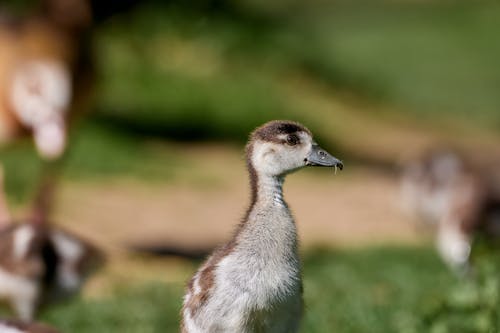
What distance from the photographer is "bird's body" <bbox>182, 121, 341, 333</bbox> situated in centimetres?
499

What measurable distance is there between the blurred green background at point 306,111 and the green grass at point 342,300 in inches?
0.8

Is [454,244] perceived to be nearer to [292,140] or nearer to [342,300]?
[342,300]

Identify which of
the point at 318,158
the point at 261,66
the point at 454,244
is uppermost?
the point at 318,158

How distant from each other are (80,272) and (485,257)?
2522 mm

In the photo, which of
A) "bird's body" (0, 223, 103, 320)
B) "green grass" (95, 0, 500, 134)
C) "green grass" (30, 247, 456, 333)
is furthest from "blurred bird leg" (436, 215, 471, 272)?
"green grass" (95, 0, 500, 134)

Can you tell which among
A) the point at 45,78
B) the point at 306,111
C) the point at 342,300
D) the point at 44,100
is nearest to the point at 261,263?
the point at 342,300

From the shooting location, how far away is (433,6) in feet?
97.3

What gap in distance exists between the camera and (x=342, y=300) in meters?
8.68

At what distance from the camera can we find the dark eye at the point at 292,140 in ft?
16.9

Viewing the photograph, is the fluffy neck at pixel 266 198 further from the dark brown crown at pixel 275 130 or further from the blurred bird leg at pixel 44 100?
the blurred bird leg at pixel 44 100

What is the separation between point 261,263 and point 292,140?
54 centimetres

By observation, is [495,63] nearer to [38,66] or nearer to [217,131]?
[217,131]

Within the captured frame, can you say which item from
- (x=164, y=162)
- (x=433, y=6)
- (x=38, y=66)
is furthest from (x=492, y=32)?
(x=38, y=66)

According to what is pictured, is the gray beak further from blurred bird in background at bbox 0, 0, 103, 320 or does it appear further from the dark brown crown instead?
blurred bird in background at bbox 0, 0, 103, 320
